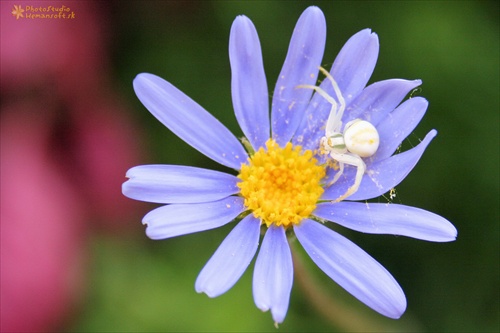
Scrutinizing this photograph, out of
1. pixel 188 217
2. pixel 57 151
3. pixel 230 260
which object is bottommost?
pixel 230 260

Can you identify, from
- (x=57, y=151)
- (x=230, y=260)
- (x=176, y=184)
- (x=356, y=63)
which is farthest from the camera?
(x=57, y=151)

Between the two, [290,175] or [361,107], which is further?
[290,175]

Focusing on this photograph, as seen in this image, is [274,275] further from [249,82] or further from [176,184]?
[249,82]

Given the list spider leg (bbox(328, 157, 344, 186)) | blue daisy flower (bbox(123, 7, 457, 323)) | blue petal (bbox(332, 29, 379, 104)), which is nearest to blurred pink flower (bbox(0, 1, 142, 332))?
blue daisy flower (bbox(123, 7, 457, 323))

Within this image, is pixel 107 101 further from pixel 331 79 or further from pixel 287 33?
pixel 331 79

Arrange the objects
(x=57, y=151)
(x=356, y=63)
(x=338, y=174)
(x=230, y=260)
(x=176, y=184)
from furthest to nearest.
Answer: (x=57, y=151) < (x=338, y=174) < (x=356, y=63) < (x=176, y=184) < (x=230, y=260)

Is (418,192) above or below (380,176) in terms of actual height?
below

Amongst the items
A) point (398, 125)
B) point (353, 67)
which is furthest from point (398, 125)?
point (353, 67)

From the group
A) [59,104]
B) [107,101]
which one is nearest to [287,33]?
[107,101]
